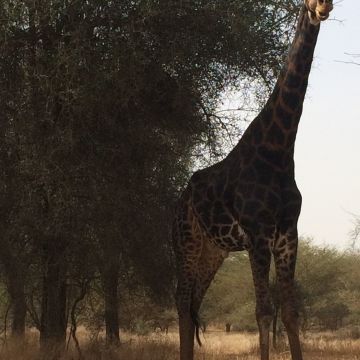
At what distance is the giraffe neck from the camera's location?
8.87 metres

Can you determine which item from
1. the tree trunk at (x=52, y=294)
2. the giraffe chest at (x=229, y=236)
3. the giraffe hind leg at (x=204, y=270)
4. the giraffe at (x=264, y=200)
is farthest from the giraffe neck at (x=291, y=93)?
the tree trunk at (x=52, y=294)

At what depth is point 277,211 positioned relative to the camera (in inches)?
331

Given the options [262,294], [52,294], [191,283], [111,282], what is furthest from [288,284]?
[111,282]

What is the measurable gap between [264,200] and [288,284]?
1.05m

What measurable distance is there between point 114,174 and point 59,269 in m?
2.06

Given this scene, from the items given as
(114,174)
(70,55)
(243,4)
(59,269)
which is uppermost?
(243,4)

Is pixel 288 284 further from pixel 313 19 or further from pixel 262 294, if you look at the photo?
pixel 313 19

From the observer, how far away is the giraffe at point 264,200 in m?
8.21

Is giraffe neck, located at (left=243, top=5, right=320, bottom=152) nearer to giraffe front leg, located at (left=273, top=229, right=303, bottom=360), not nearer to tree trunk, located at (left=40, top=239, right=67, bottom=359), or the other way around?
giraffe front leg, located at (left=273, top=229, right=303, bottom=360)

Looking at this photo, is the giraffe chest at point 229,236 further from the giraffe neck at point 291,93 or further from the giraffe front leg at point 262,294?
the giraffe neck at point 291,93

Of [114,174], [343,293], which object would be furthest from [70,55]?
[343,293]

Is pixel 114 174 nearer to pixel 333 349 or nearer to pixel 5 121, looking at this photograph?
pixel 5 121

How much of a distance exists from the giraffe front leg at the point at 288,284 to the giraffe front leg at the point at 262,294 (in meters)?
0.21

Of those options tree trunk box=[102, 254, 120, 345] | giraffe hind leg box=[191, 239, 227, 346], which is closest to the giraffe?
giraffe hind leg box=[191, 239, 227, 346]
